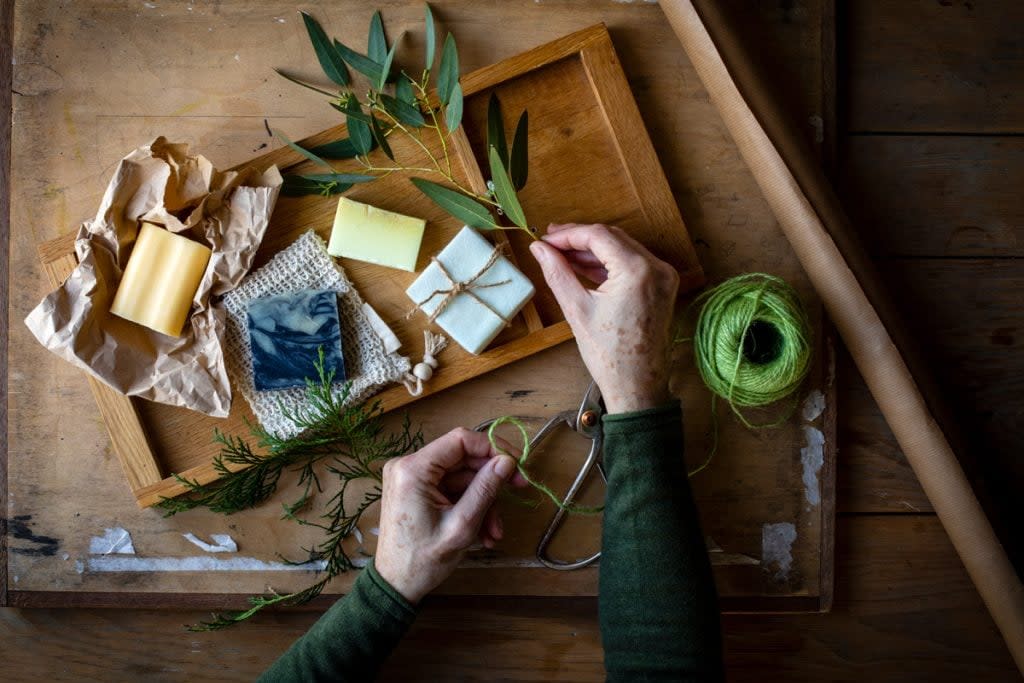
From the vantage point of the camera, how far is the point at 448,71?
44.4 inches

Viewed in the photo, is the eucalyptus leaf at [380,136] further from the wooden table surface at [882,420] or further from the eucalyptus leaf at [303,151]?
the wooden table surface at [882,420]

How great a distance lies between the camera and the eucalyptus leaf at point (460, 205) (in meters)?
1.12

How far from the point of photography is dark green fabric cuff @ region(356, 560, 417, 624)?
1.07m

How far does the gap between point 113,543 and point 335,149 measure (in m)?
0.71

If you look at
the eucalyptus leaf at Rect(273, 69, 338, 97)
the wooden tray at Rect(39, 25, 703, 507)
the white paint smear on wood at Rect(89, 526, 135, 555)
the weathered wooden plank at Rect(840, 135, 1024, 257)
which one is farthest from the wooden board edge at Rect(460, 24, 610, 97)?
the white paint smear on wood at Rect(89, 526, 135, 555)

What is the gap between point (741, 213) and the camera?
120 centimetres

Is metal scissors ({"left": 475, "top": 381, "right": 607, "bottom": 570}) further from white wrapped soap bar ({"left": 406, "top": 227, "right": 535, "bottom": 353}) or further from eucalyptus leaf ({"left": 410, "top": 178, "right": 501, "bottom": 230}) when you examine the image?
eucalyptus leaf ({"left": 410, "top": 178, "right": 501, "bottom": 230})

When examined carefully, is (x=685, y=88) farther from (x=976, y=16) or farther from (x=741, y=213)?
(x=976, y=16)

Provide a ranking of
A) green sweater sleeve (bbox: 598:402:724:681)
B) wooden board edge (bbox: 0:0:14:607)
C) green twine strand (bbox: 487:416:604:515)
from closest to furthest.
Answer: green sweater sleeve (bbox: 598:402:724:681) < green twine strand (bbox: 487:416:604:515) < wooden board edge (bbox: 0:0:14:607)

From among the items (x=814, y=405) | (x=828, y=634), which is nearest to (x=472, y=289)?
(x=814, y=405)

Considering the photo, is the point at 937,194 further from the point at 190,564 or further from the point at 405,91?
the point at 190,564

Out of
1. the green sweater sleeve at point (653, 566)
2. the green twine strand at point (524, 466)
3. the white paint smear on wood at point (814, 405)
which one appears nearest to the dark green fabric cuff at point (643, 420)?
the green sweater sleeve at point (653, 566)

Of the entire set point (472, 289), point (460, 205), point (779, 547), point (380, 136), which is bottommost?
point (779, 547)

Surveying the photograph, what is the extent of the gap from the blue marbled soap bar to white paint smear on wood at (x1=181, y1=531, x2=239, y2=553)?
260 millimetres
